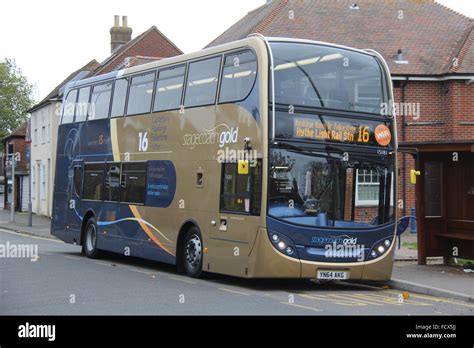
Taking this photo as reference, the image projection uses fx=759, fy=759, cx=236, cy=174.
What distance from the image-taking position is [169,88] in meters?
16.2

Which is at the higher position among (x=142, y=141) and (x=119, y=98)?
(x=119, y=98)

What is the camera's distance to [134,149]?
56.8ft

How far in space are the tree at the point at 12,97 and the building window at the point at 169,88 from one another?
71.8 metres

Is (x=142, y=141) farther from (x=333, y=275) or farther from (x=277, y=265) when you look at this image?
(x=333, y=275)

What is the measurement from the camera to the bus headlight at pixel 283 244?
1286 centimetres

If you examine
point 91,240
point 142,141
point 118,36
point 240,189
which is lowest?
point 91,240

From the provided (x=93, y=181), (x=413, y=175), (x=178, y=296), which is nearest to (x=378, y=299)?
(x=178, y=296)

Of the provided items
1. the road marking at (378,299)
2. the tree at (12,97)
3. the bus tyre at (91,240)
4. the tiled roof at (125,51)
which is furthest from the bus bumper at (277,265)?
the tree at (12,97)

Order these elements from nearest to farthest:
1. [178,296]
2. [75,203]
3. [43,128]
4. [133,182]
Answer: [178,296] < [133,182] < [75,203] < [43,128]

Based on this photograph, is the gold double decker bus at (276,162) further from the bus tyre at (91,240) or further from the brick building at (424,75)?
the bus tyre at (91,240)

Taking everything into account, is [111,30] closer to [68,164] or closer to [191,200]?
[68,164]

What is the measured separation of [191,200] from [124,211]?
3237 mm

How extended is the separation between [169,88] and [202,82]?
1374 mm

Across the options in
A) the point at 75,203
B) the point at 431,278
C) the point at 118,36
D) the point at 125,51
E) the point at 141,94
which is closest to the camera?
the point at 431,278
